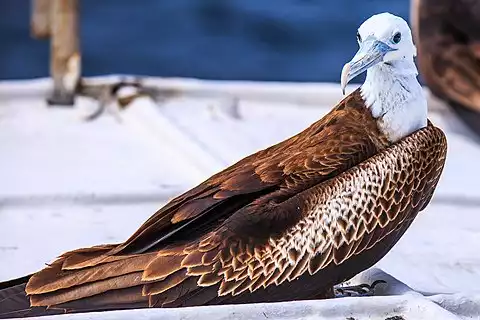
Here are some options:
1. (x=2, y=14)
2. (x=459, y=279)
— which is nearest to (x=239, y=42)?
(x=2, y=14)

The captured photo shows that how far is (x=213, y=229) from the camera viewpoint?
2.16 meters

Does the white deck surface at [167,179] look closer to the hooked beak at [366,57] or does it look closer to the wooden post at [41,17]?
the wooden post at [41,17]

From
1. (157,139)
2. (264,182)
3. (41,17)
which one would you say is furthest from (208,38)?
(264,182)

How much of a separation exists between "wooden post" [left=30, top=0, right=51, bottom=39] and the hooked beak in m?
2.51

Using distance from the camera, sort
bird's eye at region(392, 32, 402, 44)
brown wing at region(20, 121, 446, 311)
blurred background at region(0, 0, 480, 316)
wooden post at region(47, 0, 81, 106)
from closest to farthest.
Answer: brown wing at region(20, 121, 446, 311)
bird's eye at region(392, 32, 402, 44)
blurred background at region(0, 0, 480, 316)
wooden post at region(47, 0, 81, 106)

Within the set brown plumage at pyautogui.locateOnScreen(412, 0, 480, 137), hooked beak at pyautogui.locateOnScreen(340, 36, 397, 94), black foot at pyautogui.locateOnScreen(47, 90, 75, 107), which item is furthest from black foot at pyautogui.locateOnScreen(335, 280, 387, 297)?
black foot at pyautogui.locateOnScreen(47, 90, 75, 107)

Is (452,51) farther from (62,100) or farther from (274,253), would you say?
(274,253)

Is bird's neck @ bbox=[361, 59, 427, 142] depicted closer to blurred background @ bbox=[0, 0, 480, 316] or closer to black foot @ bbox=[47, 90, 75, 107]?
blurred background @ bbox=[0, 0, 480, 316]

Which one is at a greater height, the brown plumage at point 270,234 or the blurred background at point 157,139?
the brown plumage at point 270,234

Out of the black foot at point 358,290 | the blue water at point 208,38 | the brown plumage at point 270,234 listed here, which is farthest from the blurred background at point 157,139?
the blue water at point 208,38

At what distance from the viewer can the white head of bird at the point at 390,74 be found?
2.21 meters

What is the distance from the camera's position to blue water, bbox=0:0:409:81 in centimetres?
818

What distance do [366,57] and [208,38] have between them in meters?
6.43

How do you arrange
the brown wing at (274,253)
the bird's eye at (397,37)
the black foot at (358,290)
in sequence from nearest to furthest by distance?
the brown wing at (274,253) < the bird's eye at (397,37) < the black foot at (358,290)
